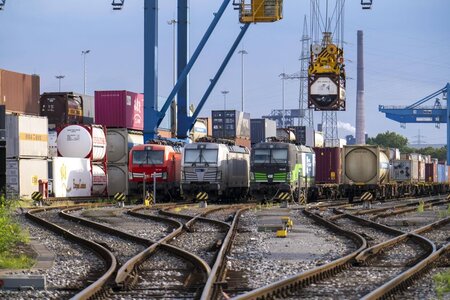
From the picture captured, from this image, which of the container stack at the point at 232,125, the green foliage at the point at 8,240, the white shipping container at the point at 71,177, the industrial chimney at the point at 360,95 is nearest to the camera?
the green foliage at the point at 8,240

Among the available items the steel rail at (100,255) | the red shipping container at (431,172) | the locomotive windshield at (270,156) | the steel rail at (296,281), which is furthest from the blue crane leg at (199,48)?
the steel rail at (296,281)

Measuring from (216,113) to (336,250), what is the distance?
46.7m

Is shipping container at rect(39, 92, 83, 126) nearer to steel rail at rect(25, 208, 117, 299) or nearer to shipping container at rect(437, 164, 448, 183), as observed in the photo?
steel rail at rect(25, 208, 117, 299)

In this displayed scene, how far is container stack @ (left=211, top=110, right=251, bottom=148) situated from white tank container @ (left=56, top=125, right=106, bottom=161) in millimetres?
15783

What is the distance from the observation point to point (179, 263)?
1393 cm

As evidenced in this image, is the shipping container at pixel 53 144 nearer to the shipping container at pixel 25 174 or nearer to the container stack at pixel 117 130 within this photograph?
the container stack at pixel 117 130

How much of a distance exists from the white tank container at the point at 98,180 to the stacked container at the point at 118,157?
79 cm

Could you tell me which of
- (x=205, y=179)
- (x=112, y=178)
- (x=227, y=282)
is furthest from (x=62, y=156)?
(x=227, y=282)

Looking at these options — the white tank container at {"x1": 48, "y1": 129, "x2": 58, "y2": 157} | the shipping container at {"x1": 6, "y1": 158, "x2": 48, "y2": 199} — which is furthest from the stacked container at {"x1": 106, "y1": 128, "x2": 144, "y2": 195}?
the shipping container at {"x1": 6, "y1": 158, "x2": 48, "y2": 199}

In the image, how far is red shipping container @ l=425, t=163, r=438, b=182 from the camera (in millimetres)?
72250

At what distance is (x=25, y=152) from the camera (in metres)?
38.8

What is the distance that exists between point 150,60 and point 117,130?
14.2 ft

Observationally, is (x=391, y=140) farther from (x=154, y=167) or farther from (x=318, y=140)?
(x=154, y=167)

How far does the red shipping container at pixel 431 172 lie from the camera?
237ft
